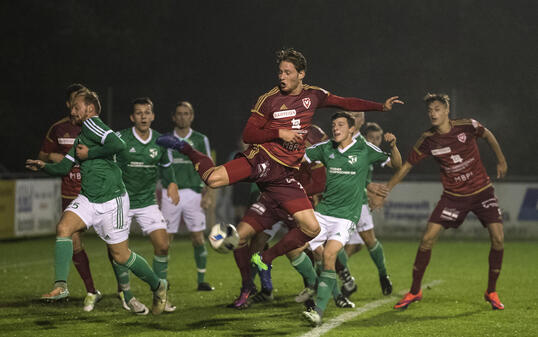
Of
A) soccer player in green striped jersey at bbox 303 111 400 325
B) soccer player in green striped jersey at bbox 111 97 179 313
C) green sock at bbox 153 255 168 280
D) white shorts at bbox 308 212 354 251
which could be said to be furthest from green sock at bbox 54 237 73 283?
soccer player in green striped jersey at bbox 303 111 400 325

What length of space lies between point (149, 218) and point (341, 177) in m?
1.95

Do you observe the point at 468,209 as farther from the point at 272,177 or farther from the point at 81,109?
the point at 81,109

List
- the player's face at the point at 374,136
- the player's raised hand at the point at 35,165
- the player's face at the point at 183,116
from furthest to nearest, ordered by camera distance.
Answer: the player's face at the point at 183,116
the player's face at the point at 374,136
the player's raised hand at the point at 35,165

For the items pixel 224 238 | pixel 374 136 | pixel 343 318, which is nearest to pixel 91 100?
pixel 224 238

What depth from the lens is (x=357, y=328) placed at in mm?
6785

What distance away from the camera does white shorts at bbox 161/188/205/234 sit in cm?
962

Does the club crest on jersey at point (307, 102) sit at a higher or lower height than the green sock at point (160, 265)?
higher

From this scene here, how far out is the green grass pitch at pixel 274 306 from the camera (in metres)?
6.71

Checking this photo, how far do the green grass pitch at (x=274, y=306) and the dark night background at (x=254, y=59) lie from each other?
7.13m

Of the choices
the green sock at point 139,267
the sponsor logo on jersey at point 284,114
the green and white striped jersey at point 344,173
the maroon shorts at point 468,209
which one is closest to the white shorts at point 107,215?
the green sock at point 139,267

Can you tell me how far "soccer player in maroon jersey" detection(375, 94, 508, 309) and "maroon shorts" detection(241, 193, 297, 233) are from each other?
123 centimetres

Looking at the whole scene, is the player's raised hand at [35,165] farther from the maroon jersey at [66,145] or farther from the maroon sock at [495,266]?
the maroon sock at [495,266]

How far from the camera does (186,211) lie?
383 inches

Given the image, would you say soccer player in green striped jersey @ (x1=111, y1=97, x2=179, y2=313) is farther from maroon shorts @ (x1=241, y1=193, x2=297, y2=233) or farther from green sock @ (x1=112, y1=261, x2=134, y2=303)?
maroon shorts @ (x1=241, y1=193, x2=297, y2=233)
